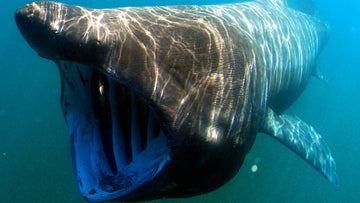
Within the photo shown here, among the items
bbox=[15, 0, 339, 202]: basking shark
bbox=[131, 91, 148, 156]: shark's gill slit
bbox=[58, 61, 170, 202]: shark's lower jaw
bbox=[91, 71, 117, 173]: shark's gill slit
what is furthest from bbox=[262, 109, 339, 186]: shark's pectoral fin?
bbox=[91, 71, 117, 173]: shark's gill slit

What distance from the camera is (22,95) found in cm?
1359

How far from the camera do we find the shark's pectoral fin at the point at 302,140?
4384mm

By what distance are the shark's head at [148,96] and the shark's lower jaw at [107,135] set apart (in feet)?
0.03

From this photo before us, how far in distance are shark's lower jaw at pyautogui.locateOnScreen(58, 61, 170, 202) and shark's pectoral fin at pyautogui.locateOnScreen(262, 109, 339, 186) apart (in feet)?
7.04

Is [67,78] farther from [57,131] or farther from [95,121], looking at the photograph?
[57,131]

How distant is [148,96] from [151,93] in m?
0.03

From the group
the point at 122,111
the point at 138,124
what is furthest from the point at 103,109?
the point at 138,124

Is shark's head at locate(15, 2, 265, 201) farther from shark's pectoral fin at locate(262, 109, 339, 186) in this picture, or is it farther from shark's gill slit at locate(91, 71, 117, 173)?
shark's pectoral fin at locate(262, 109, 339, 186)

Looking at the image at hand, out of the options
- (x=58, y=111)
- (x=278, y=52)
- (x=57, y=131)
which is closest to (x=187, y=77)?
(x=278, y=52)

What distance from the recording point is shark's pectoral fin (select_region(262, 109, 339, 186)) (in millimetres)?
4384

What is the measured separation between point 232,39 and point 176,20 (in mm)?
623

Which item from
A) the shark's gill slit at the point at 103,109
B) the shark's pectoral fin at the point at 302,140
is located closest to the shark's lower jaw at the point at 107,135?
the shark's gill slit at the point at 103,109

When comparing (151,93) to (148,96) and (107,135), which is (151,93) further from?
(107,135)

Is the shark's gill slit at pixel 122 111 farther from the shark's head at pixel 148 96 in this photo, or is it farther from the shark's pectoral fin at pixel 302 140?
the shark's pectoral fin at pixel 302 140
